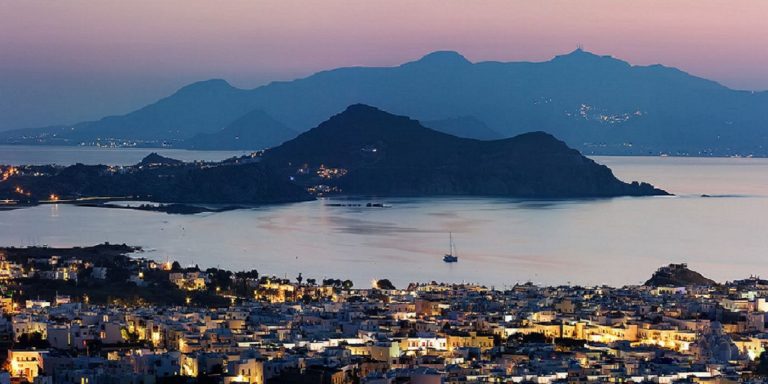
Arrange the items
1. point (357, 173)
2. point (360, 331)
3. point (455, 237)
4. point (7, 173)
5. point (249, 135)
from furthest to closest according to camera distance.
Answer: point (249, 135) → point (357, 173) → point (7, 173) → point (455, 237) → point (360, 331)

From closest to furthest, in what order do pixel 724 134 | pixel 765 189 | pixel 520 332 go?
pixel 520 332, pixel 765 189, pixel 724 134

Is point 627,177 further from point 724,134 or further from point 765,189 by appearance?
point 724,134

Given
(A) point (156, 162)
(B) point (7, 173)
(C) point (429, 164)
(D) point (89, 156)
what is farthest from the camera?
(D) point (89, 156)

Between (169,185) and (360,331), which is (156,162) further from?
(360,331)

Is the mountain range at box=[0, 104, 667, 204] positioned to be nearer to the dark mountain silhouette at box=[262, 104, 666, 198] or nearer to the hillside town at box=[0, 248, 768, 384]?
the dark mountain silhouette at box=[262, 104, 666, 198]

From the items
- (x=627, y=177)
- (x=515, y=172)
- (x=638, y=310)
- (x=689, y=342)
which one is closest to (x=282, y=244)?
(x=638, y=310)

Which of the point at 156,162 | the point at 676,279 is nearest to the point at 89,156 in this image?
the point at 156,162
